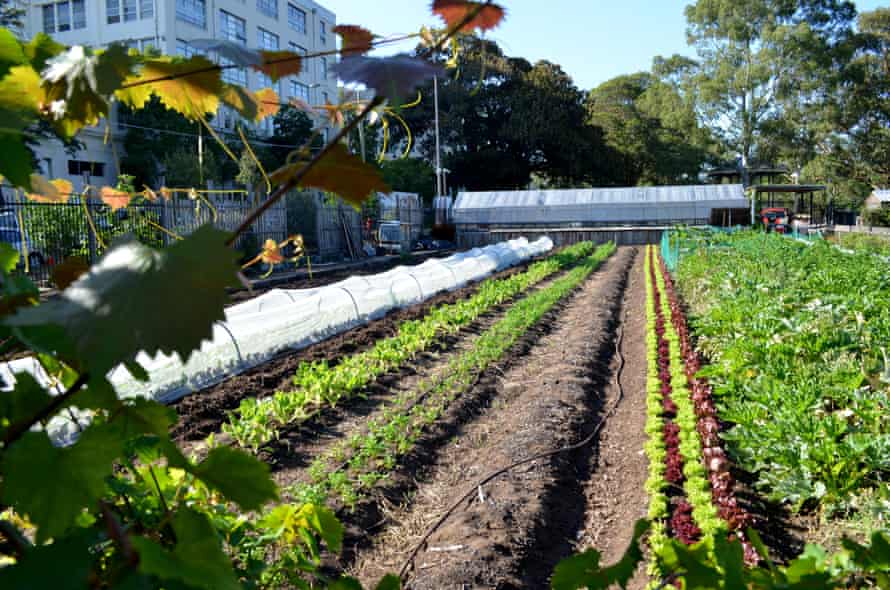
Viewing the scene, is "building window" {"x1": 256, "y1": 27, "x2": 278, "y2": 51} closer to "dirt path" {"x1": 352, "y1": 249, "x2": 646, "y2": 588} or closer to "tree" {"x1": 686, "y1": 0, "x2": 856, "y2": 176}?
"tree" {"x1": 686, "y1": 0, "x2": 856, "y2": 176}

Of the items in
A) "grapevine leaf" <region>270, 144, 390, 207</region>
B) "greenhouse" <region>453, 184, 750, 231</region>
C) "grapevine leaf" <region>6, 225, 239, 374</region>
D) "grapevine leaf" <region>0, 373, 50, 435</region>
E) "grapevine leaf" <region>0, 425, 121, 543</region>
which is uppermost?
"greenhouse" <region>453, 184, 750, 231</region>

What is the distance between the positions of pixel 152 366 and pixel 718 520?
15.9 feet

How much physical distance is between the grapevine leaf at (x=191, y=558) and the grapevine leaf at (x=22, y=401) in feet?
0.55

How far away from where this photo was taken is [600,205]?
34.2m

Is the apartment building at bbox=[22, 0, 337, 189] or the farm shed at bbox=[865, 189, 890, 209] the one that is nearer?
the apartment building at bbox=[22, 0, 337, 189]

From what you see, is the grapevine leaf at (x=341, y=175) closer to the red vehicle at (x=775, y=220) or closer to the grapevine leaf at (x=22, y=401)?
the grapevine leaf at (x=22, y=401)

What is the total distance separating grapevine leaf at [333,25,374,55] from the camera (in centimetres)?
70

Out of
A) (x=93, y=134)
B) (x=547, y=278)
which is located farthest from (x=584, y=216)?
(x=93, y=134)

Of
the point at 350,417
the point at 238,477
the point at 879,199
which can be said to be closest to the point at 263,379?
the point at 350,417

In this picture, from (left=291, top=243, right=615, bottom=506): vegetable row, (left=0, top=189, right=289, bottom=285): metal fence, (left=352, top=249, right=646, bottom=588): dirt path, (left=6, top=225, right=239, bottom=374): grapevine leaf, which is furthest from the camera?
(left=0, top=189, right=289, bottom=285): metal fence

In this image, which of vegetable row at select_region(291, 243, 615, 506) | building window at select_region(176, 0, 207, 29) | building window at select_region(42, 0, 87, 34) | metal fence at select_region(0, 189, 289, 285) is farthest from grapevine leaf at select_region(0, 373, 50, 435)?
building window at select_region(42, 0, 87, 34)

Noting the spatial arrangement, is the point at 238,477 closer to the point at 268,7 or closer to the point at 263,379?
the point at 263,379

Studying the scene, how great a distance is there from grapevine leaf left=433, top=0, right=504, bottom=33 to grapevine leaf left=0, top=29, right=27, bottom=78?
1.40ft

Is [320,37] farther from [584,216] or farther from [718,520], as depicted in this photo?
[718,520]
